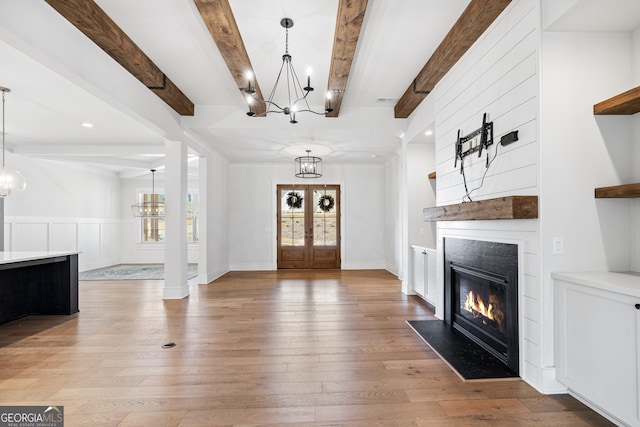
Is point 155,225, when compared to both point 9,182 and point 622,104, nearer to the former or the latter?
point 9,182

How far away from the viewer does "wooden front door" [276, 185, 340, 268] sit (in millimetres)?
8102

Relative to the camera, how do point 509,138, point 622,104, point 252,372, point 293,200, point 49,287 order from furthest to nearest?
point 293,200
point 49,287
point 252,372
point 509,138
point 622,104

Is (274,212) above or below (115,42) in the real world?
below

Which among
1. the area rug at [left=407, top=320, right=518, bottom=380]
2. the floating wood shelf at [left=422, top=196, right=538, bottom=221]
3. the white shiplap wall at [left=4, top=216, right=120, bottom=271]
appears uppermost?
the floating wood shelf at [left=422, top=196, right=538, bottom=221]

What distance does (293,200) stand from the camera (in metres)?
8.12

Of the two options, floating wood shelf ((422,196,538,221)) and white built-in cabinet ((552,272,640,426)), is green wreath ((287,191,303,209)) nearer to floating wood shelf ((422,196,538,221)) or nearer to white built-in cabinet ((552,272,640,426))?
floating wood shelf ((422,196,538,221))

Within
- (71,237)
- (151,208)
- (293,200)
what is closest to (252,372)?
(293,200)

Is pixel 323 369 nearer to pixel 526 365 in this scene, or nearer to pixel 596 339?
pixel 526 365

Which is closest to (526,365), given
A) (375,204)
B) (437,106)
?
(437,106)

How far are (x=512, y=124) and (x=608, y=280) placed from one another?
126 cm

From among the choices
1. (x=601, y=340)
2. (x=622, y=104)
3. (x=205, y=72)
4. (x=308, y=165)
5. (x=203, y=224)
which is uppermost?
(x=205, y=72)

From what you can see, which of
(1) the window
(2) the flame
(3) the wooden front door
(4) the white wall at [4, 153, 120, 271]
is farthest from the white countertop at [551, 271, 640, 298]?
(1) the window

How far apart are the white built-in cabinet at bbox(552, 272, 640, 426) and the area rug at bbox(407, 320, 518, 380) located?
46cm

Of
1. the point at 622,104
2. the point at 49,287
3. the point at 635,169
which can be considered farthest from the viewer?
the point at 49,287
